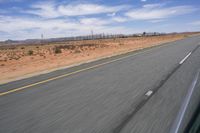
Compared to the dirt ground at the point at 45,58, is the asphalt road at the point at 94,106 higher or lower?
higher

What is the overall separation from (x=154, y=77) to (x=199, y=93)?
10.2 ft

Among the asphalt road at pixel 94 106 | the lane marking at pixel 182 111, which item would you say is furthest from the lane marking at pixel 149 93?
the lane marking at pixel 182 111

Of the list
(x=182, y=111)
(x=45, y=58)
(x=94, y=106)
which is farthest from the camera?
(x=45, y=58)

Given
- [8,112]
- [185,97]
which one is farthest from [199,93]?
[8,112]

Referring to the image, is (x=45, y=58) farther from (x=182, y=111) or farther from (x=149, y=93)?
(x=182, y=111)

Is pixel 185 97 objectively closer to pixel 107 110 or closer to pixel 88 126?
pixel 107 110

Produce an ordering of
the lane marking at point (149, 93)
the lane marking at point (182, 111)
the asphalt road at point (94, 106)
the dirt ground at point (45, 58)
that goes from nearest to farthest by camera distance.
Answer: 1. the lane marking at point (182, 111)
2. the asphalt road at point (94, 106)
3. the lane marking at point (149, 93)
4. the dirt ground at point (45, 58)

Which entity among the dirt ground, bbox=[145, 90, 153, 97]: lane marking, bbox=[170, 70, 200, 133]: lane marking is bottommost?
the dirt ground

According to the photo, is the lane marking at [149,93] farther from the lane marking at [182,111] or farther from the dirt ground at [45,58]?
the dirt ground at [45,58]

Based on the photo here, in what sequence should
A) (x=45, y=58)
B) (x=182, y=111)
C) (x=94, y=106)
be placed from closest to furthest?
(x=182, y=111) < (x=94, y=106) < (x=45, y=58)

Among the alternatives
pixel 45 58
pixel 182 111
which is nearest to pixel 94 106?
pixel 182 111

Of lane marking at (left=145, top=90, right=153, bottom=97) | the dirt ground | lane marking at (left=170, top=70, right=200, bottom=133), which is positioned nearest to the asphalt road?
lane marking at (left=145, top=90, right=153, bottom=97)

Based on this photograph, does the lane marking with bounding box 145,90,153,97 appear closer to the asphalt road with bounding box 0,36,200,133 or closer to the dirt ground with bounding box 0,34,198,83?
the asphalt road with bounding box 0,36,200,133

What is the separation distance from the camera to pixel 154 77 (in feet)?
33.8
